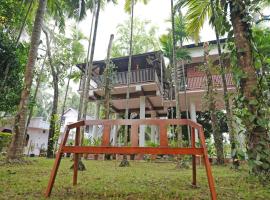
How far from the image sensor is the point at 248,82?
9.61 ft

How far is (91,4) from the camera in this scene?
1283cm

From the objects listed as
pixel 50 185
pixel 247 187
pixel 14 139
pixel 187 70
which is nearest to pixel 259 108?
pixel 247 187

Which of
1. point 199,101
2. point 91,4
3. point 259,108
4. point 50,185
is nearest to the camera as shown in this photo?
point 50,185

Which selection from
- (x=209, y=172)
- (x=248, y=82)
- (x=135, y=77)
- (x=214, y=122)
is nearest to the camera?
(x=209, y=172)

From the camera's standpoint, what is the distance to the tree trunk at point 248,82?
270cm

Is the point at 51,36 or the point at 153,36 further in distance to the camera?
the point at 153,36

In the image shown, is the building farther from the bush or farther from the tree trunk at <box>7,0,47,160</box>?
the bush

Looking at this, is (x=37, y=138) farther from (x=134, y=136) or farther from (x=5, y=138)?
(x=134, y=136)

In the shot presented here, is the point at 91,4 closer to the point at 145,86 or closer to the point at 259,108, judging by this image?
the point at 145,86

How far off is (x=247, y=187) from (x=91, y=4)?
41.6 feet

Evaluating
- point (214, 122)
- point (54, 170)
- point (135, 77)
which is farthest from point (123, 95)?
point (54, 170)

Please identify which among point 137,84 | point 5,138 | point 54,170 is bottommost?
point 54,170

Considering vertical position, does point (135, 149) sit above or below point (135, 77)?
below

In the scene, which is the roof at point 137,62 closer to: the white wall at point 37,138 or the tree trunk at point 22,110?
the tree trunk at point 22,110
